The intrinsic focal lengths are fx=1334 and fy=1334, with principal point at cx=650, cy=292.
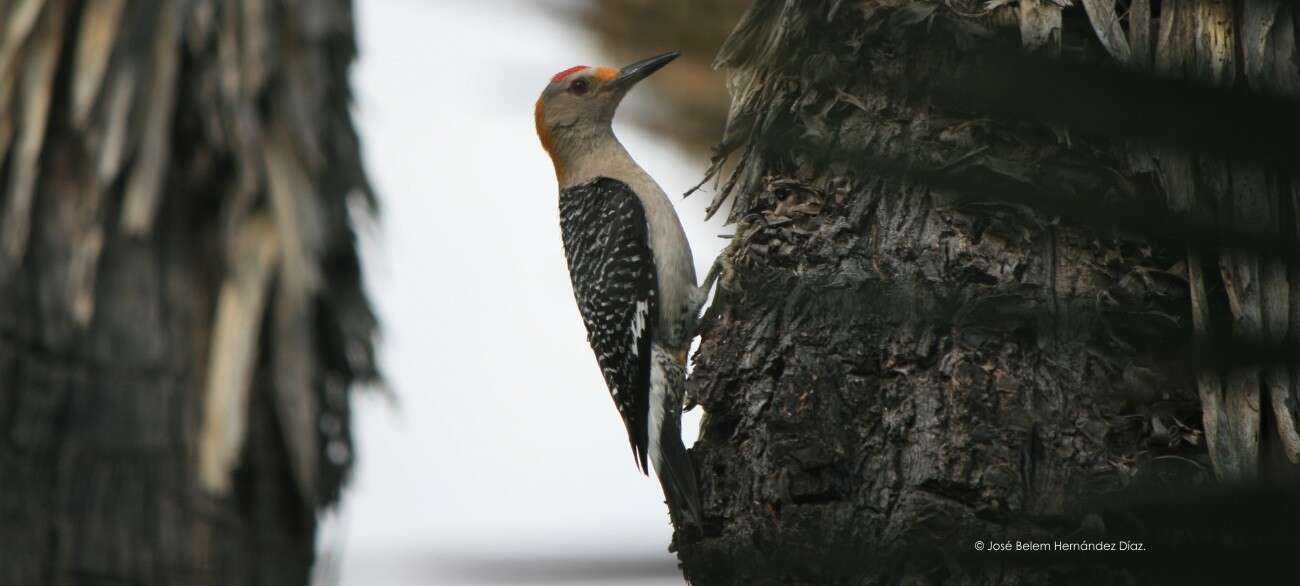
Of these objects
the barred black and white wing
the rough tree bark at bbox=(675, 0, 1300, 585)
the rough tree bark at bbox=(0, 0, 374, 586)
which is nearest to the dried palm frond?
the rough tree bark at bbox=(0, 0, 374, 586)

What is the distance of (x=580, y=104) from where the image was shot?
20.5 ft

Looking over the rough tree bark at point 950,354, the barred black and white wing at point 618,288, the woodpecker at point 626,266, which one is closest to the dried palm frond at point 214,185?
the woodpecker at point 626,266

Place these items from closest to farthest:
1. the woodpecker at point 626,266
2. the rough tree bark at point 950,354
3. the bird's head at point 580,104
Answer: the rough tree bark at point 950,354 < the woodpecker at point 626,266 < the bird's head at point 580,104

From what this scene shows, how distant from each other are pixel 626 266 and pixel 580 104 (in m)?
1.10

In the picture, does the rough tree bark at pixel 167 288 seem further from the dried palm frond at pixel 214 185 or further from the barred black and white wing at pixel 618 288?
the barred black and white wing at pixel 618 288

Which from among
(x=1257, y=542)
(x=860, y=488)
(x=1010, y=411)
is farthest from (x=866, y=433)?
(x=1257, y=542)

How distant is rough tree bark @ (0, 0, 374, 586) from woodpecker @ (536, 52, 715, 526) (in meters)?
2.63

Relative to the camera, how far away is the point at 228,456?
812 centimetres

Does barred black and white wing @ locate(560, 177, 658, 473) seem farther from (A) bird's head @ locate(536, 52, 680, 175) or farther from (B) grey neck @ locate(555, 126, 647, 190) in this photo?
(A) bird's head @ locate(536, 52, 680, 175)

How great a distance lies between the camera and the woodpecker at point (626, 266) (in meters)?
5.12

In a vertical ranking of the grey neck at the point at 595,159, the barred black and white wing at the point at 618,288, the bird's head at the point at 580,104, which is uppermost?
the bird's head at the point at 580,104

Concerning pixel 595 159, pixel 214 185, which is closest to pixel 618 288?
pixel 595 159

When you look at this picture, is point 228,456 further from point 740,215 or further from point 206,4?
point 740,215

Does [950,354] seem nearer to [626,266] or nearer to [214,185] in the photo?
[626,266]
